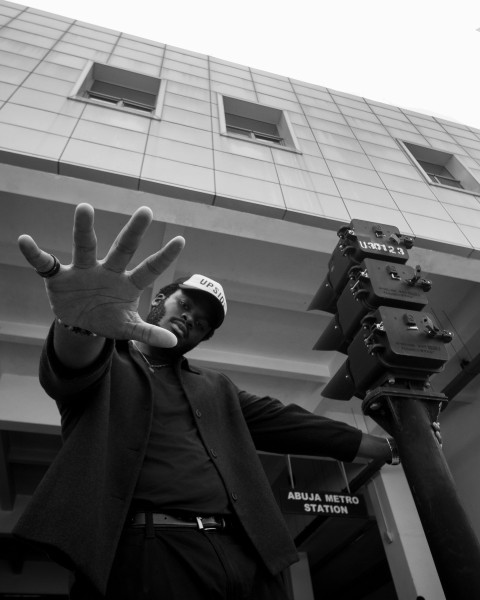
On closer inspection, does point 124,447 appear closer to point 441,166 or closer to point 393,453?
point 393,453

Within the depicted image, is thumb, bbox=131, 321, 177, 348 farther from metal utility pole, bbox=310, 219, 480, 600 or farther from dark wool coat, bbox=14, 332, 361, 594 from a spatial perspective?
metal utility pole, bbox=310, 219, 480, 600

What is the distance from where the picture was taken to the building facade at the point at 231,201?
3.80 meters

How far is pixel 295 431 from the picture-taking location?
172cm

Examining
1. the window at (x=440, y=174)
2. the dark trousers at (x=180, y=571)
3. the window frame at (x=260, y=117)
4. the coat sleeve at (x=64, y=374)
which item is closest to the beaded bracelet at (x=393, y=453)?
the dark trousers at (x=180, y=571)

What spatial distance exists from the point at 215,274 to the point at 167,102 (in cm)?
268

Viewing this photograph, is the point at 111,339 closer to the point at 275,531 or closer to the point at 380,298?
the point at 275,531

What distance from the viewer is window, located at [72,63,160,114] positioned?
591 centimetres

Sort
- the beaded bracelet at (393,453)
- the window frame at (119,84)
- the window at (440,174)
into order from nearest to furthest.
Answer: the beaded bracelet at (393,453)
the window frame at (119,84)
the window at (440,174)

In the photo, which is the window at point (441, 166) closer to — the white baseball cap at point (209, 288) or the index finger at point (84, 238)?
the white baseball cap at point (209, 288)

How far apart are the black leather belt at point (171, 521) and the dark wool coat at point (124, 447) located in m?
→ 0.08

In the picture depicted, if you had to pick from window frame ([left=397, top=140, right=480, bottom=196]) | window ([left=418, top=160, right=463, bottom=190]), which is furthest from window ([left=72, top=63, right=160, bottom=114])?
Result: window ([left=418, top=160, right=463, bottom=190])

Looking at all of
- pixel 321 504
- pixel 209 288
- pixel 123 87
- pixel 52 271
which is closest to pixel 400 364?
pixel 209 288

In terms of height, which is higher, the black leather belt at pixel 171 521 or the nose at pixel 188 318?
the nose at pixel 188 318

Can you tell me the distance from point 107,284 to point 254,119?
617cm
